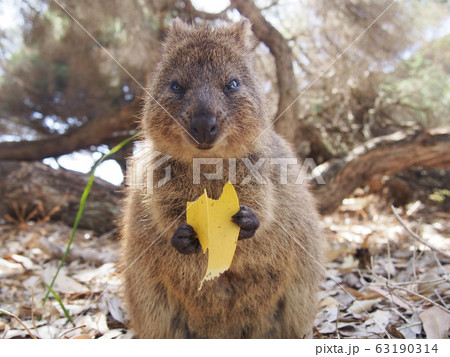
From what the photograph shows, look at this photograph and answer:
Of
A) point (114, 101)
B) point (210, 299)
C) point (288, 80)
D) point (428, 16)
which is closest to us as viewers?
point (210, 299)

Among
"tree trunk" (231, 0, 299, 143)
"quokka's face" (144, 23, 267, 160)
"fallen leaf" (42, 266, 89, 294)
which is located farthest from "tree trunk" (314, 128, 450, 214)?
"fallen leaf" (42, 266, 89, 294)

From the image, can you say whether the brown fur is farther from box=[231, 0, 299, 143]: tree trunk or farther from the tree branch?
the tree branch

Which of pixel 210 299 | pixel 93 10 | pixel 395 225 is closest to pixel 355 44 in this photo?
pixel 395 225

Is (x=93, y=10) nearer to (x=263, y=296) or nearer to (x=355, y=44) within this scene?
(x=355, y=44)

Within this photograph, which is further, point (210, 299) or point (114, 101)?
point (114, 101)

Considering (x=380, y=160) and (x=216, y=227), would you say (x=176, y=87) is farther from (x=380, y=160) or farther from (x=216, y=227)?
(x=380, y=160)

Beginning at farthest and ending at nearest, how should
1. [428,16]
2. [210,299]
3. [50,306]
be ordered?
1. [428,16]
2. [50,306]
3. [210,299]
